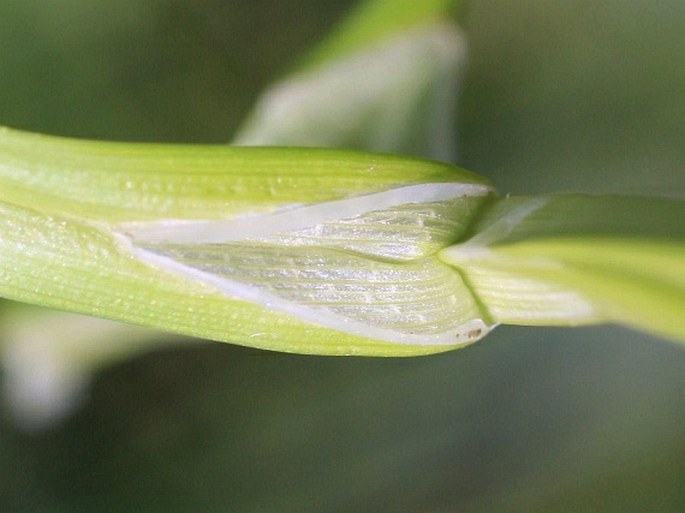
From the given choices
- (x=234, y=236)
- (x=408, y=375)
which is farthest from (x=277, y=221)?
(x=408, y=375)

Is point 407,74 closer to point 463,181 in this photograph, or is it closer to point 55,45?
point 463,181

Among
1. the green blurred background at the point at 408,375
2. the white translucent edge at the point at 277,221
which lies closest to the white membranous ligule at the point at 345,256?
the white translucent edge at the point at 277,221

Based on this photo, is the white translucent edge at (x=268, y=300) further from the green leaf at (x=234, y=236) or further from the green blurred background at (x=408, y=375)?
the green blurred background at (x=408, y=375)

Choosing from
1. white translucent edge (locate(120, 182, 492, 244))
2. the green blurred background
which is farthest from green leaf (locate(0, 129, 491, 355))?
the green blurred background

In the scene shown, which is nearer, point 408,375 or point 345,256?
point 345,256

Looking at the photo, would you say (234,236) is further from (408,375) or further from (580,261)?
(408,375)

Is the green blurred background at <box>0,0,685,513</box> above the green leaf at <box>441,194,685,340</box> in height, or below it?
above

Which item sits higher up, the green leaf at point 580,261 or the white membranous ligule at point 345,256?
the white membranous ligule at point 345,256

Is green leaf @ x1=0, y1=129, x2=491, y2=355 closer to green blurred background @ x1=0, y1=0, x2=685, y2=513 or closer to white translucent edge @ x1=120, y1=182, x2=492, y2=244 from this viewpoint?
white translucent edge @ x1=120, y1=182, x2=492, y2=244
